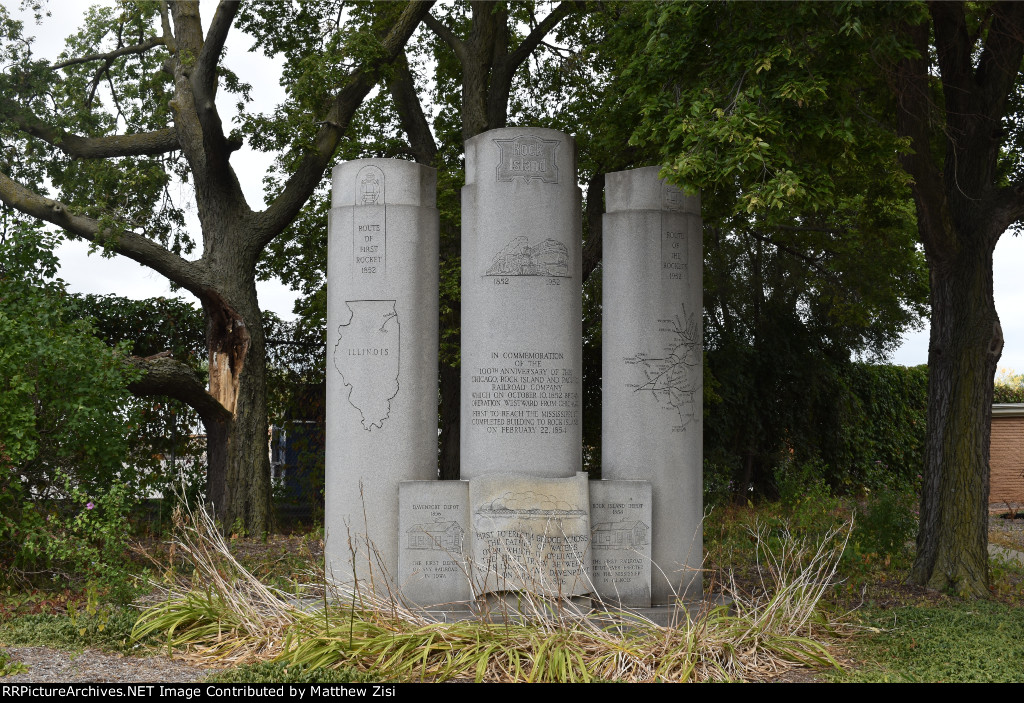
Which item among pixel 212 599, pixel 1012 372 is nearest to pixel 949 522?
pixel 212 599

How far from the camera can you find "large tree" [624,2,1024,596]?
7414 mm

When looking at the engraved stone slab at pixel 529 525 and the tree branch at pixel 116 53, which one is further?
the tree branch at pixel 116 53

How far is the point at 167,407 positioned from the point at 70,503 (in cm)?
504

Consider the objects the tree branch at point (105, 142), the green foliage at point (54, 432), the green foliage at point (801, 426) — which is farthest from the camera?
the green foliage at point (801, 426)

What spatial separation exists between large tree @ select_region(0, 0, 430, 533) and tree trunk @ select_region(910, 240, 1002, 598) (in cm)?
821

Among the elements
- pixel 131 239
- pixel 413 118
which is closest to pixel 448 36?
pixel 413 118

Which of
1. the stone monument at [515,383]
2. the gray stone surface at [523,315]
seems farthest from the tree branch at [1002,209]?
the gray stone surface at [523,315]

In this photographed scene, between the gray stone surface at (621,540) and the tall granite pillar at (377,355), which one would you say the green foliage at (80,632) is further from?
the gray stone surface at (621,540)

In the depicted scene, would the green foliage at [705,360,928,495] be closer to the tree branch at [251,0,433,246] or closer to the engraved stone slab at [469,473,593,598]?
the tree branch at [251,0,433,246]

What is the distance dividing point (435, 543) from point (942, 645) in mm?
4005

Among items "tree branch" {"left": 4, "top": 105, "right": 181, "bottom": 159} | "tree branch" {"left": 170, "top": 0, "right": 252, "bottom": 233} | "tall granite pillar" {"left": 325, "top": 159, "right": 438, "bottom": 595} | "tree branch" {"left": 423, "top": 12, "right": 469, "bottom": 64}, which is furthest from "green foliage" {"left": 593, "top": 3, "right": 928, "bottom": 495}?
"tree branch" {"left": 4, "top": 105, "right": 181, "bottom": 159}

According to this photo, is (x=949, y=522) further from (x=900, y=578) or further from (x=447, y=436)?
(x=447, y=436)

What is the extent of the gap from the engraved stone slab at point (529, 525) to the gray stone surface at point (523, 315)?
23 cm

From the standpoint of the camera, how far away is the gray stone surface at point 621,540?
8.08 meters
